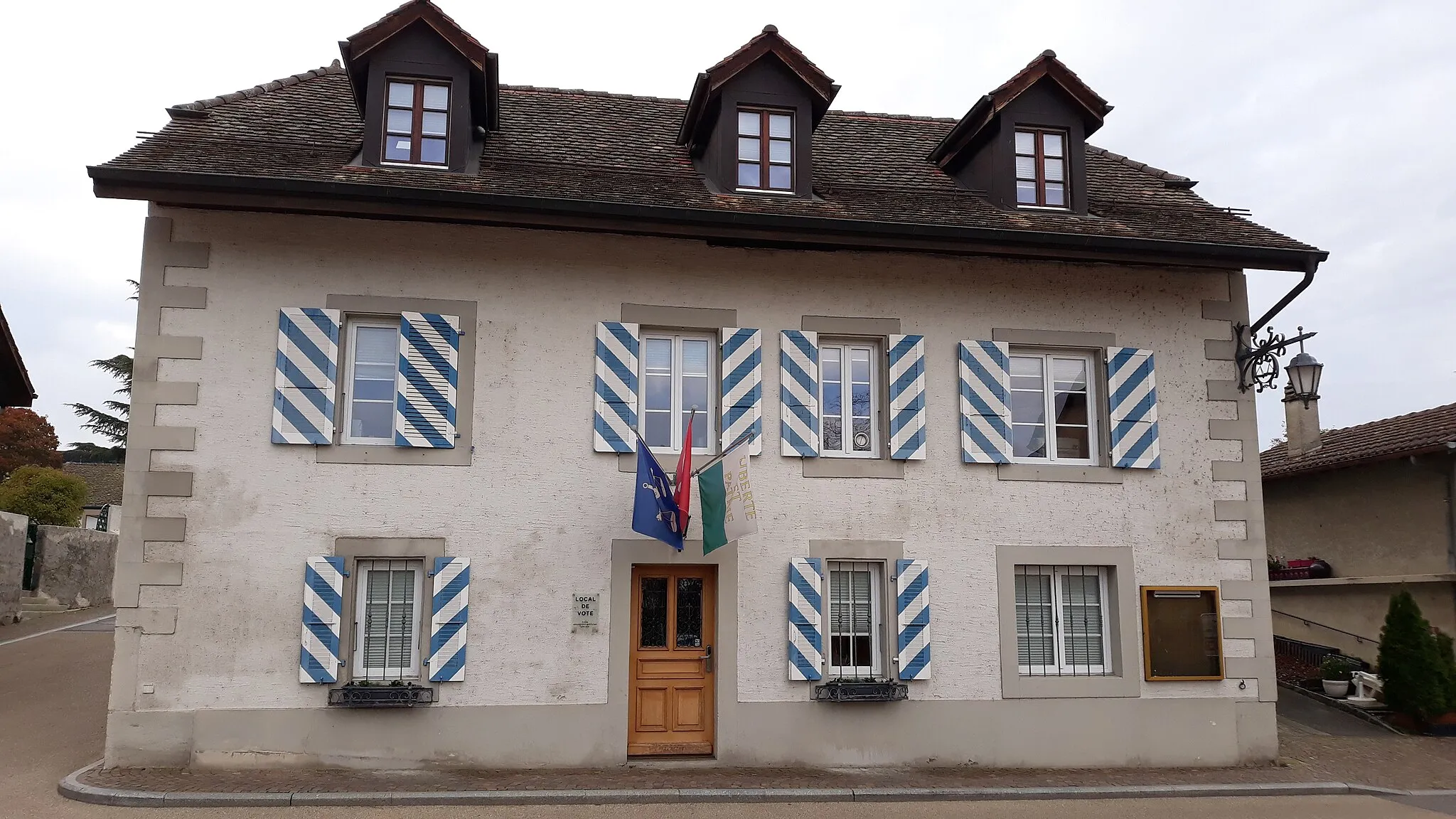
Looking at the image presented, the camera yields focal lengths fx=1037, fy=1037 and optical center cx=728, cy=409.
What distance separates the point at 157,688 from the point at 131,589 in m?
0.89

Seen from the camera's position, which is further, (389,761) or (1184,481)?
(1184,481)

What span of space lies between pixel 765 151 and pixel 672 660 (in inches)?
211

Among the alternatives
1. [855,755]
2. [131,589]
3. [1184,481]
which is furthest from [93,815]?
[1184,481]

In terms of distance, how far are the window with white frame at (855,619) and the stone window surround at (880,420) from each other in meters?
0.88

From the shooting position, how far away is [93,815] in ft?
25.3

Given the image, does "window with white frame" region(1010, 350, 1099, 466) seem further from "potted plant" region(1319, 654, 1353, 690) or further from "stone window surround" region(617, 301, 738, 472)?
"potted plant" region(1319, 654, 1353, 690)

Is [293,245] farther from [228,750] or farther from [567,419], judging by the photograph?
[228,750]

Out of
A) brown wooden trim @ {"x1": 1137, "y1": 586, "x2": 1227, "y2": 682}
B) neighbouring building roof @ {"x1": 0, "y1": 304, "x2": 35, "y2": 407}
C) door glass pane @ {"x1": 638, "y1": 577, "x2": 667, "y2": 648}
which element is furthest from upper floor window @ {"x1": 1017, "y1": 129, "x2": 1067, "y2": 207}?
neighbouring building roof @ {"x1": 0, "y1": 304, "x2": 35, "y2": 407}

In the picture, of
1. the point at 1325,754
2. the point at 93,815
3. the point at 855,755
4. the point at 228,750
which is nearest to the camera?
the point at 93,815

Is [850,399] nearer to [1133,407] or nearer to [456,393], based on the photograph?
[1133,407]

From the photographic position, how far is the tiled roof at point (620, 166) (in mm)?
9883

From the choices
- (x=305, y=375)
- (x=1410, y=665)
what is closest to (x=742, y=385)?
(x=305, y=375)

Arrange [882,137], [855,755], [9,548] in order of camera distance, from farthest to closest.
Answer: [9,548] < [882,137] < [855,755]

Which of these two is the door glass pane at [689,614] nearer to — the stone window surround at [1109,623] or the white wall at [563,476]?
the white wall at [563,476]
